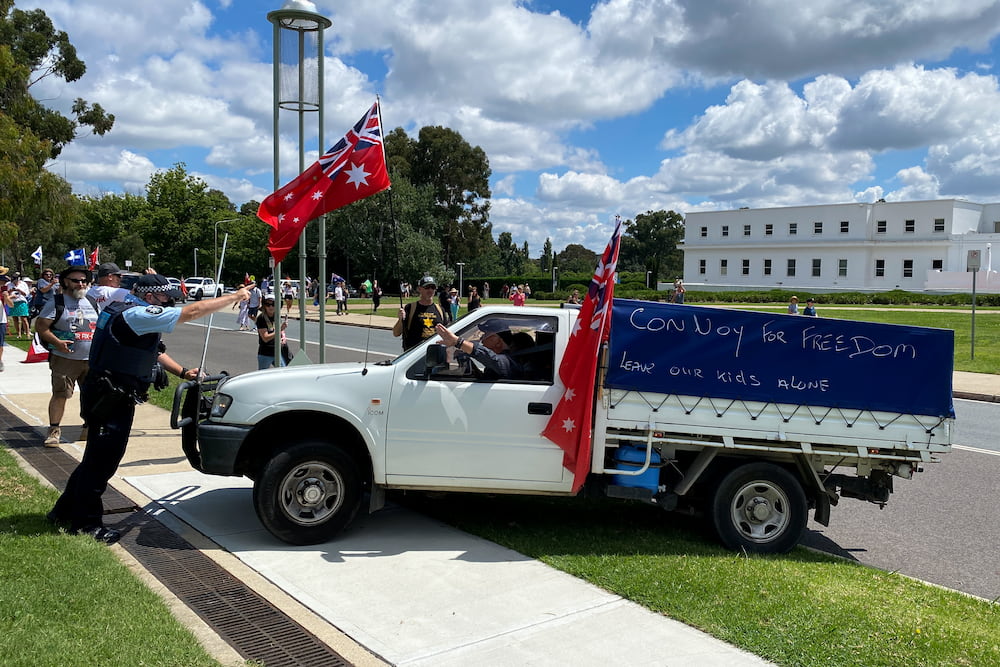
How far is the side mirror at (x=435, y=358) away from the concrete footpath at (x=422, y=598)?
1.27m

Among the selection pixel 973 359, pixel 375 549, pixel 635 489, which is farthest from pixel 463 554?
pixel 973 359

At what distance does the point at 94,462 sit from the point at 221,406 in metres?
0.93

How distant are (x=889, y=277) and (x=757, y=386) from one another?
2977 inches

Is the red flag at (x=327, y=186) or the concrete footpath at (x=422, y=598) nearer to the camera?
the concrete footpath at (x=422, y=598)

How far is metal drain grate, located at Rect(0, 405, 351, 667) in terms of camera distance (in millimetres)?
4082

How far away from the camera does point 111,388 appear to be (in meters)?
5.59

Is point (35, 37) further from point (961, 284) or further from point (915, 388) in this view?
point (961, 284)

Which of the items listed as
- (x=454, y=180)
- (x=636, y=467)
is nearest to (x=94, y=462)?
(x=636, y=467)

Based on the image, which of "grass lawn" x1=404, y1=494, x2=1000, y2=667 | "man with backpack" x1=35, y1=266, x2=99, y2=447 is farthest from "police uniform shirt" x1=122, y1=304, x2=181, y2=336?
"man with backpack" x1=35, y1=266, x2=99, y2=447

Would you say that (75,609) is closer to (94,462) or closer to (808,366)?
(94,462)

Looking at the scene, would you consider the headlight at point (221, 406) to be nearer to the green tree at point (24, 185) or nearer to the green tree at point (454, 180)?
the green tree at point (24, 185)

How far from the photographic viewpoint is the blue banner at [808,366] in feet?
18.2

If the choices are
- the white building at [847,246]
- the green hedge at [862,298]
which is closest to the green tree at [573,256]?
the white building at [847,246]

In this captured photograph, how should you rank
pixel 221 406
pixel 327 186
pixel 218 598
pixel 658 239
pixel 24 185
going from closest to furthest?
1. pixel 218 598
2. pixel 221 406
3. pixel 327 186
4. pixel 24 185
5. pixel 658 239
